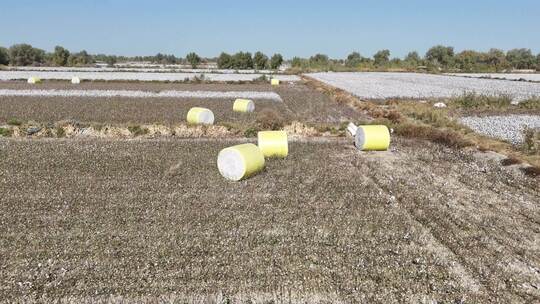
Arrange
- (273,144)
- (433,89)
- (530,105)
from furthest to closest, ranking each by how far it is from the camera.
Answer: (433,89), (530,105), (273,144)

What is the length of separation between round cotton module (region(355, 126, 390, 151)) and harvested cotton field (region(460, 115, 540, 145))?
5.32m

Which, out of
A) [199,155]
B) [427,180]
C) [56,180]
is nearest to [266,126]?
[199,155]

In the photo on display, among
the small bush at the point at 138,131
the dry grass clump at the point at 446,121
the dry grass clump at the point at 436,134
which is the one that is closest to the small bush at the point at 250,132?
the small bush at the point at 138,131

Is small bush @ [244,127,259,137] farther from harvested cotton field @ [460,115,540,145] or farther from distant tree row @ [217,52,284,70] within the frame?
distant tree row @ [217,52,284,70]

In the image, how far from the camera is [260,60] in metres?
Answer: 99.2

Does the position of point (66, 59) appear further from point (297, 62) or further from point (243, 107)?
point (243, 107)

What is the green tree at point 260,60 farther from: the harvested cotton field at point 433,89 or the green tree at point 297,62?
the harvested cotton field at point 433,89

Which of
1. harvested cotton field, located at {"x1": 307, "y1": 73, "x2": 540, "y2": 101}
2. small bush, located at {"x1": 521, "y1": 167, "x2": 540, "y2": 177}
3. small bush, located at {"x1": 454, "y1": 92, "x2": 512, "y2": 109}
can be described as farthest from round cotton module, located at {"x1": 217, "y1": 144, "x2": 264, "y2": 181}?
harvested cotton field, located at {"x1": 307, "y1": 73, "x2": 540, "y2": 101}

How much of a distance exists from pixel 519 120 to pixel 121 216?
21205 millimetres

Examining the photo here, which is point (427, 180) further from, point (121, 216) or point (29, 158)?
point (29, 158)

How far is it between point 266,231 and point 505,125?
56.4 feet

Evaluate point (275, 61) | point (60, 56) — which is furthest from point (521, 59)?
point (60, 56)

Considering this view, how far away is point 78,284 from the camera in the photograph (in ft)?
21.2

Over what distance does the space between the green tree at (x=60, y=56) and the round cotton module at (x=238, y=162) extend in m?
103
